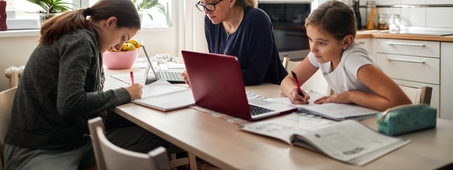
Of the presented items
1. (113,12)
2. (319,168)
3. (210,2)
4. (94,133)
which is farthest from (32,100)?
(319,168)

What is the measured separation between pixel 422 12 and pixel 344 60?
2.61 metres

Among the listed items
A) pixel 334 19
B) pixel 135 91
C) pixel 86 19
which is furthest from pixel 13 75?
pixel 334 19

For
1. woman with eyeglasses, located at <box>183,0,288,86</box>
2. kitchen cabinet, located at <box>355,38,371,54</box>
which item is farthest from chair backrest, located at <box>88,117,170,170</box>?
kitchen cabinet, located at <box>355,38,371,54</box>

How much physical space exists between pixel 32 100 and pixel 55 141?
0.54ft

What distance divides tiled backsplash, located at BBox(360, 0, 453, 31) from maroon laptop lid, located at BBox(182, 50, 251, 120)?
2867 mm

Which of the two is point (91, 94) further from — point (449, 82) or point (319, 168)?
point (449, 82)

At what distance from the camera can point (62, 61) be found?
5.16 ft

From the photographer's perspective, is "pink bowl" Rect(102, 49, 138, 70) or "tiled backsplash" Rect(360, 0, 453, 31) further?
"tiled backsplash" Rect(360, 0, 453, 31)

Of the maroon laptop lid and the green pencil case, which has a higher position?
the maroon laptop lid

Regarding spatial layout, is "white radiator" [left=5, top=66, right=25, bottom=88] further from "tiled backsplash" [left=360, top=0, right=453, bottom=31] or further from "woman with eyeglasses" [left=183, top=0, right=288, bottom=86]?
"tiled backsplash" [left=360, top=0, right=453, bottom=31]

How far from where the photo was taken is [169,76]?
2.24m

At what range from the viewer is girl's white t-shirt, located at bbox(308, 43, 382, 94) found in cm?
162

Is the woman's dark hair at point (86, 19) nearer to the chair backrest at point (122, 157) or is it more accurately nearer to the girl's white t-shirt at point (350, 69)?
the chair backrest at point (122, 157)

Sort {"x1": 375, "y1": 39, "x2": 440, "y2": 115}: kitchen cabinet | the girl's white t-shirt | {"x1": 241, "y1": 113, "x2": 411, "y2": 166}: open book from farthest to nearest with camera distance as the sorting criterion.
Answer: {"x1": 375, "y1": 39, "x2": 440, "y2": 115}: kitchen cabinet < the girl's white t-shirt < {"x1": 241, "y1": 113, "x2": 411, "y2": 166}: open book
